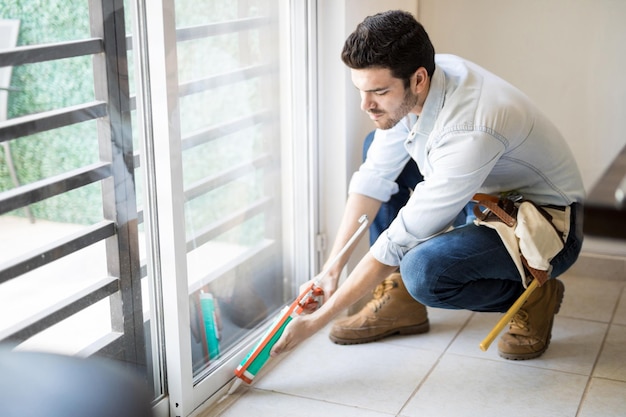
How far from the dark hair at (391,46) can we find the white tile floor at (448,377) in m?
0.76

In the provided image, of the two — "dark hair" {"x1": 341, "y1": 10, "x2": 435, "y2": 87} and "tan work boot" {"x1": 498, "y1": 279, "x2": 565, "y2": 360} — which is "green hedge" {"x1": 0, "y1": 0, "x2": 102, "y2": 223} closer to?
"dark hair" {"x1": 341, "y1": 10, "x2": 435, "y2": 87}

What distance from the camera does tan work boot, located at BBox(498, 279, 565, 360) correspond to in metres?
2.35

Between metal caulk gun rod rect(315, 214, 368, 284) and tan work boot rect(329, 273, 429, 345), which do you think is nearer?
metal caulk gun rod rect(315, 214, 368, 284)

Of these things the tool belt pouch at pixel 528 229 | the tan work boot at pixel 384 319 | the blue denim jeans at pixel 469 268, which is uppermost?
the tool belt pouch at pixel 528 229

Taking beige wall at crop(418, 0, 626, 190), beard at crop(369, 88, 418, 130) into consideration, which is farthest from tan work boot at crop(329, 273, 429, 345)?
beige wall at crop(418, 0, 626, 190)

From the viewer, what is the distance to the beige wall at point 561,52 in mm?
2770

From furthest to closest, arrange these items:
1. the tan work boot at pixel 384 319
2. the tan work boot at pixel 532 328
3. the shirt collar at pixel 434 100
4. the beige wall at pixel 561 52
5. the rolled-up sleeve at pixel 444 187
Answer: the beige wall at pixel 561 52, the tan work boot at pixel 384 319, the tan work boot at pixel 532 328, the shirt collar at pixel 434 100, the rolled-up sleeve at pixel 444 187

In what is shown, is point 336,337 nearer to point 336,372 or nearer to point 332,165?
point 336,372

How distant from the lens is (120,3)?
5.76 feet

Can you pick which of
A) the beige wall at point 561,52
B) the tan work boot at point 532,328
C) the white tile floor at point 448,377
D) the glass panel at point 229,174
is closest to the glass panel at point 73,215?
the glass panel at point 229,174

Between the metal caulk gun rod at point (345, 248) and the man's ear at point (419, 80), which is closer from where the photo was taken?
the man's ear at point (419, 80)

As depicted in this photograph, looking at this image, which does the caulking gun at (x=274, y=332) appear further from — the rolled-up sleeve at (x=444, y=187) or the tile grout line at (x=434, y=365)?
the tile grout line at (x=434, y=365)

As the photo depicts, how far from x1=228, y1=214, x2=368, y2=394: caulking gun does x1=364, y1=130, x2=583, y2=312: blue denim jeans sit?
189mm

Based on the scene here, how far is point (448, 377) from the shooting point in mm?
2258
